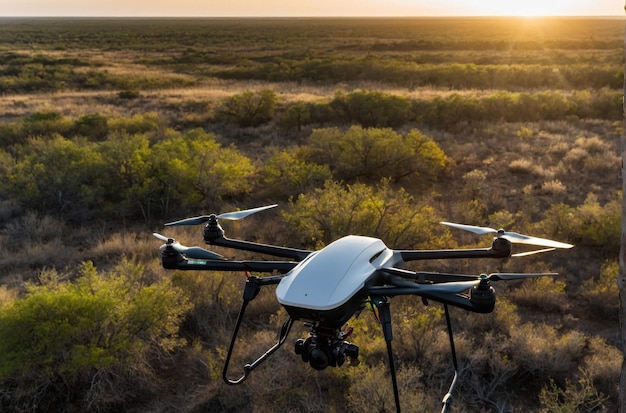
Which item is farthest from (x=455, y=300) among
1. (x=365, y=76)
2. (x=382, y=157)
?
(x=365, y=76)

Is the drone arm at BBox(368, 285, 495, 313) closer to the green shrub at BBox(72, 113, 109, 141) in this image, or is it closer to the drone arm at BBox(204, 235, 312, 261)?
the drone arm at BBox(204, 235, 312, 261)

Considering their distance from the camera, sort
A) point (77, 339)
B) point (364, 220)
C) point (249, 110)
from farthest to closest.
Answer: point (249, 110), point (364, 220), point (77, 339)

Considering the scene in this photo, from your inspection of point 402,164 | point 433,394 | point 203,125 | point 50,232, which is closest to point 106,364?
point 433,394

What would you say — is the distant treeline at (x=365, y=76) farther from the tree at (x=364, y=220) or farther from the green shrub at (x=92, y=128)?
the tree at (x=364, y=220)

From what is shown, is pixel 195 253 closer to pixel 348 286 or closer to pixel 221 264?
pixel 221 264

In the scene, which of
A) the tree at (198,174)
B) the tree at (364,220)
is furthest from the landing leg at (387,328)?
the tree at (198,174)

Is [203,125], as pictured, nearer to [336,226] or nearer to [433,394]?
[336,226]

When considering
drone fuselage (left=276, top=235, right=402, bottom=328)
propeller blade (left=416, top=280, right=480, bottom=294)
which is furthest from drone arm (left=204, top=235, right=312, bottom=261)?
propeller blade (left=416, top=280, right=480, bottom=294)
